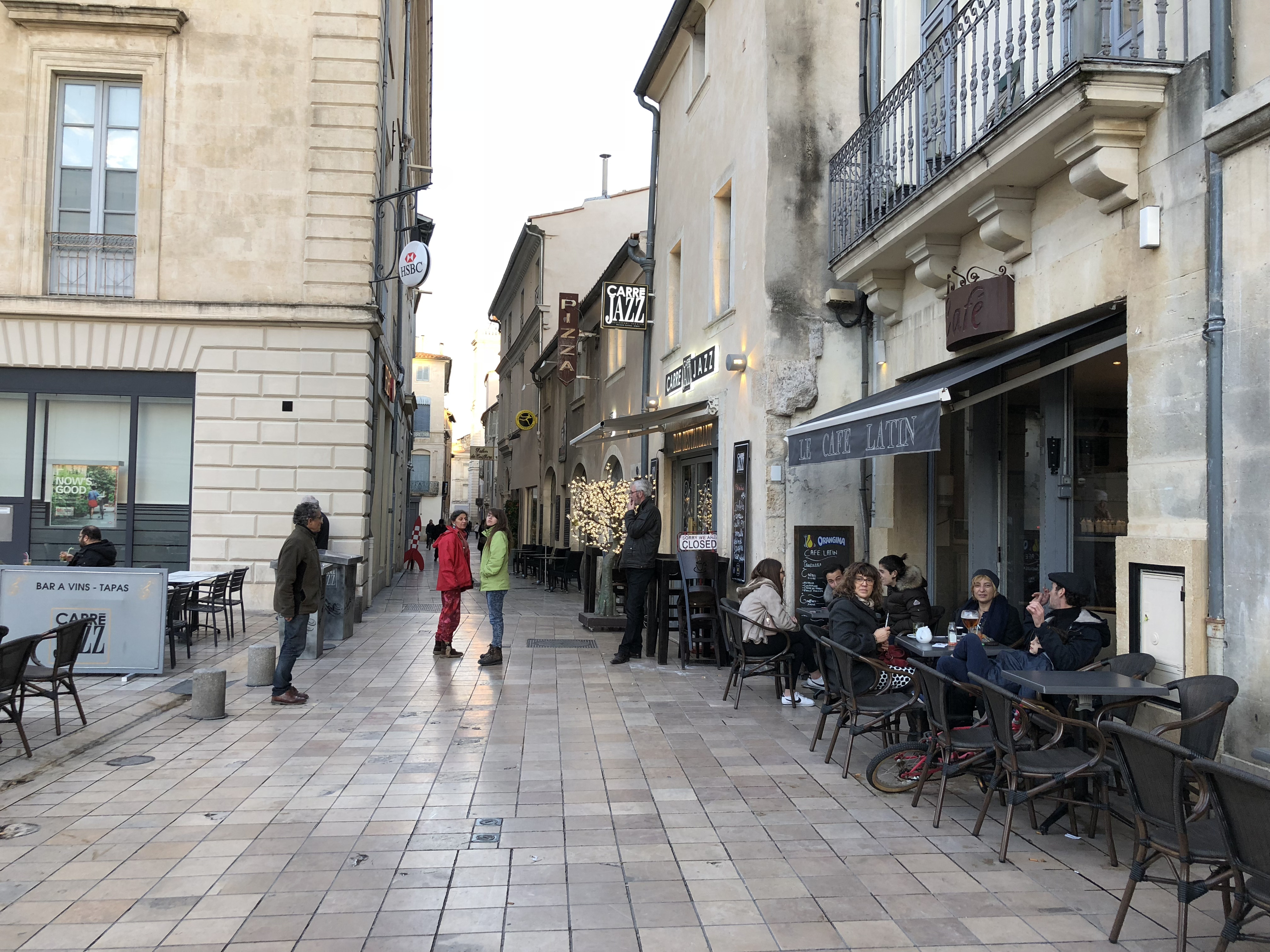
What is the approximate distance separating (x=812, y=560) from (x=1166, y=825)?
6834 mm

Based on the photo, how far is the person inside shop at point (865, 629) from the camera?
630cm

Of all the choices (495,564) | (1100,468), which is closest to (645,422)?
(495,564)

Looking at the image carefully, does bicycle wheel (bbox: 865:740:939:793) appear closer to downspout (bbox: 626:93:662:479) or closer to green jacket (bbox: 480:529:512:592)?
green jacket (bbox: 480:529:512:592)

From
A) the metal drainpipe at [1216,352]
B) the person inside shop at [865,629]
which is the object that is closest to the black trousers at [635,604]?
the person inside shop at [865,629]

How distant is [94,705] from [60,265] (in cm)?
888

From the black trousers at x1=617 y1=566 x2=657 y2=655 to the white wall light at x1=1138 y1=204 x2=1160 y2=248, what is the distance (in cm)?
603

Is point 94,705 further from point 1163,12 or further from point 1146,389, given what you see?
point 1163,12

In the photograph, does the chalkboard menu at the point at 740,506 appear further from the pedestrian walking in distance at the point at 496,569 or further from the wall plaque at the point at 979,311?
the wall plaque at the point at 979,311

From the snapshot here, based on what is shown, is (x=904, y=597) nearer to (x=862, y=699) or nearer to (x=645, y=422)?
(x=862, y=699)

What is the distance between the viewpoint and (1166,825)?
365cm

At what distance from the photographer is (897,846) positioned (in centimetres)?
475

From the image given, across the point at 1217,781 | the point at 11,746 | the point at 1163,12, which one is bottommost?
the point at 11,746

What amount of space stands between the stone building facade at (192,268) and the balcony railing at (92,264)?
26mm

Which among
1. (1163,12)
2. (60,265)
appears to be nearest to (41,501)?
(60,265)
